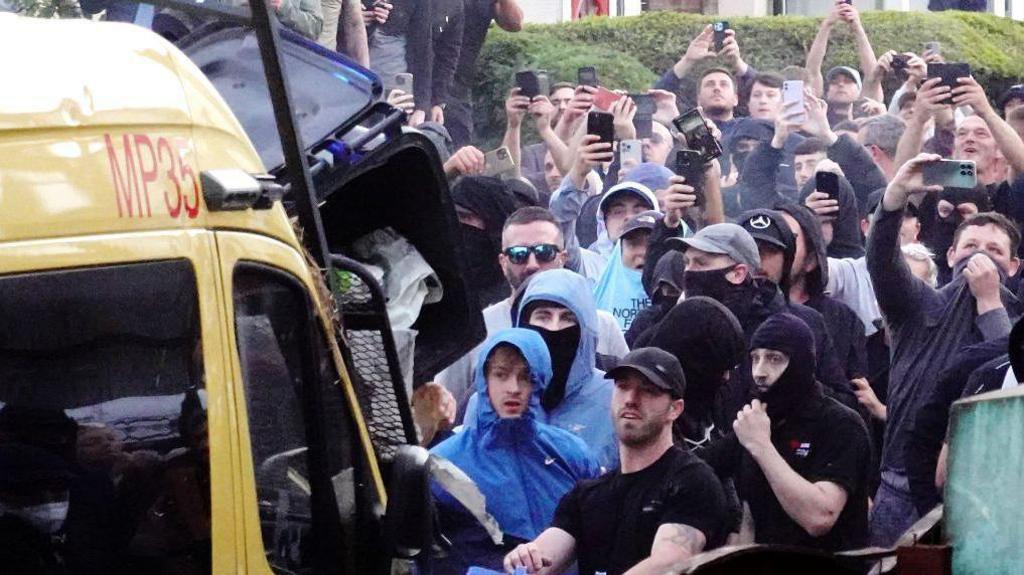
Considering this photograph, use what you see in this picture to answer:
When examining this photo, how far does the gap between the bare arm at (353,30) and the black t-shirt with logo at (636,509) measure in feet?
14.3

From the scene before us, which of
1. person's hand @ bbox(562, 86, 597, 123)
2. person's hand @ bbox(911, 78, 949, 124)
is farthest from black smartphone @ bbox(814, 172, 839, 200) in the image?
person's hand @ bbox(562, 86, 597, 123)

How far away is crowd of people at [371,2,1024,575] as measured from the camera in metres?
6.18

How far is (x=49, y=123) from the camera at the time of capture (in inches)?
122

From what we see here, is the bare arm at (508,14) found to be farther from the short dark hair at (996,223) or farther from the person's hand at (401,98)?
the short dark hair at (996,223)

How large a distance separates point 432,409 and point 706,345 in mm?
1064

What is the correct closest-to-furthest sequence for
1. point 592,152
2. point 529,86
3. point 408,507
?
point 408,507, point 592,152, point 529,86

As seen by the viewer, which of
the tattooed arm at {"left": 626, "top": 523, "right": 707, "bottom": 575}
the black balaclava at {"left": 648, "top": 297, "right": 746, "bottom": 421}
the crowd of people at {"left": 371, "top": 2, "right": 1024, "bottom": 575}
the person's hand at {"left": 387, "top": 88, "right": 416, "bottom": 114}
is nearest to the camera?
the tattooed arm at {"left": 626, "top": 523, "right": 707, "bottom": 575}

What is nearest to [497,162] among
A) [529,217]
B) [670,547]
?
[529,217]

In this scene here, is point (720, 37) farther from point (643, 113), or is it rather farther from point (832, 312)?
point (832, 312)

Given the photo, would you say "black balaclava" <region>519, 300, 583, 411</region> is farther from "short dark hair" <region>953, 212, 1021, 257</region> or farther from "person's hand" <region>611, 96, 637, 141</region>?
"person's hand" <region>611, 96, 637, 141</region>

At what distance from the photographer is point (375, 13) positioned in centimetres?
1022

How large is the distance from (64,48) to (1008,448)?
2.11 metres

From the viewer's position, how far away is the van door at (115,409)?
2975mm

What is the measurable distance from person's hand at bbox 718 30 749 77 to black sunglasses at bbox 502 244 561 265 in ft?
14.7
